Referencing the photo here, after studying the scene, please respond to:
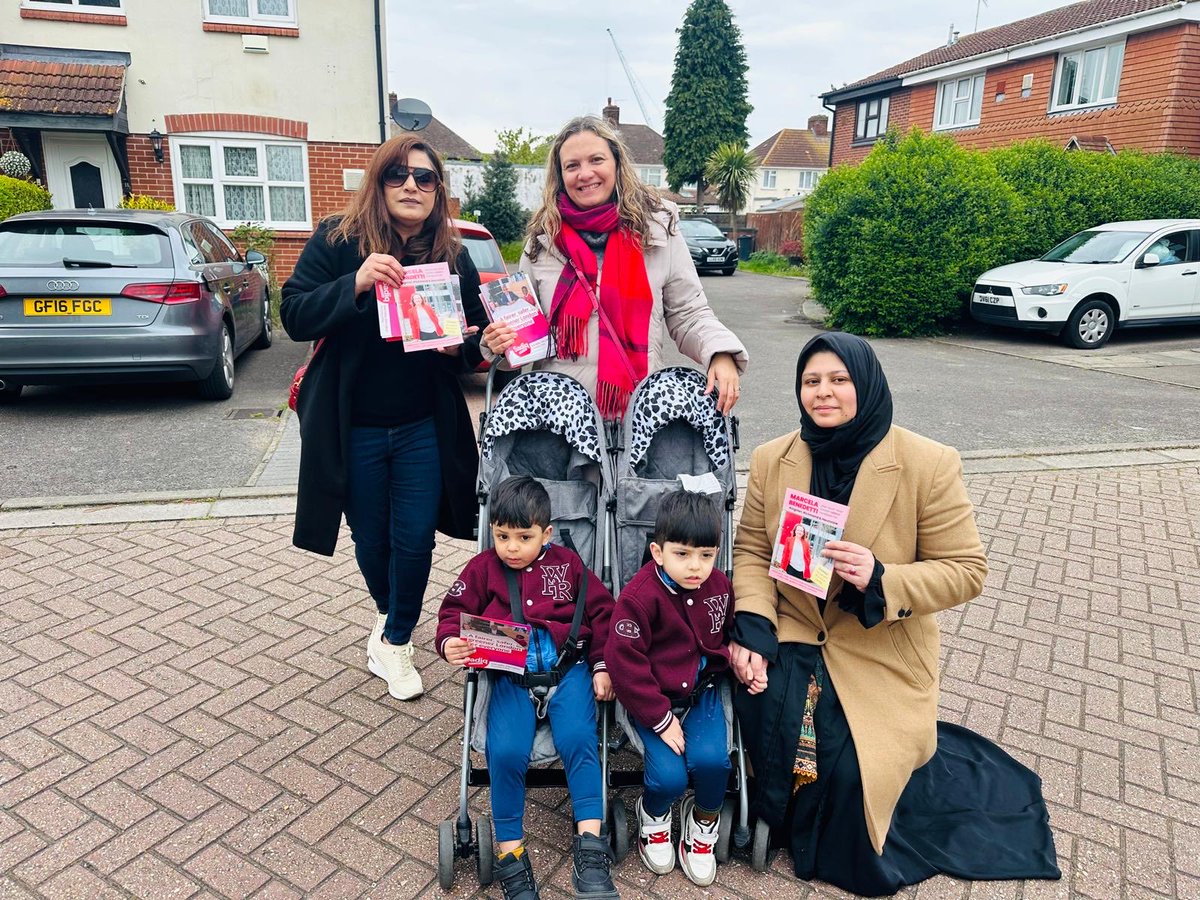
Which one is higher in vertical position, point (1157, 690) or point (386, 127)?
point (386, 127)

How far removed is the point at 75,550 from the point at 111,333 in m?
3.00

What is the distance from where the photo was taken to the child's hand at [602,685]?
2699 mm

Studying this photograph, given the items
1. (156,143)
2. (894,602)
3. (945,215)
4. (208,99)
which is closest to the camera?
(894,602)

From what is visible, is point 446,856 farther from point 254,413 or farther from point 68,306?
point 68,306

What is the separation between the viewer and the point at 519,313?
308 cm

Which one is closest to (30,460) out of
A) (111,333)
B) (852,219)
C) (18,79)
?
(111,333)

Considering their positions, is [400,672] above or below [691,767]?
below

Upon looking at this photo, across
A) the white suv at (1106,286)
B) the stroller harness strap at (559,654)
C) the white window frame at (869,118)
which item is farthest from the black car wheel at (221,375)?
the white window frame at (869,118)

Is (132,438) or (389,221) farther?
(132,438)

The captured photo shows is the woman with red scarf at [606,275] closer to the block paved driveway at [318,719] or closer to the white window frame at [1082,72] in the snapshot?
the block paved driveway at [318,719]

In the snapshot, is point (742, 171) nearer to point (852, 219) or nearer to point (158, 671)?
point (852, 219)

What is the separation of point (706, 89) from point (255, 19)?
125 feet

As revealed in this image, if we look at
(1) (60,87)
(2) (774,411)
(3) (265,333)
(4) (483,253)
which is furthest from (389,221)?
(1) (60,87)

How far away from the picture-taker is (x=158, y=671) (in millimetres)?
3787
